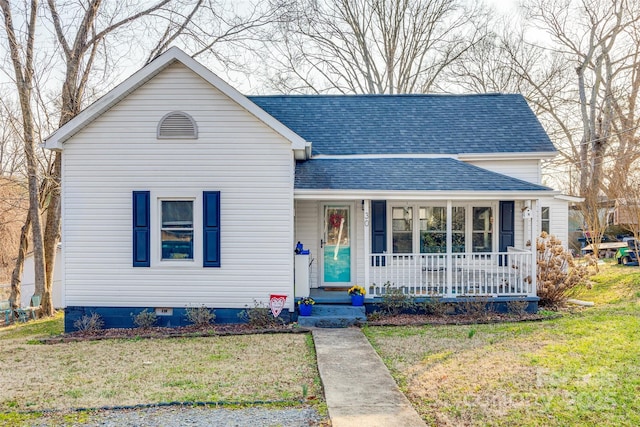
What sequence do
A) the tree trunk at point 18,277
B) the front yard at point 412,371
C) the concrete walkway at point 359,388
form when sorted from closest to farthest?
the concrete walkway at point 359,388 → the front yard at point 412,371 → the tree trunk at point 18,277

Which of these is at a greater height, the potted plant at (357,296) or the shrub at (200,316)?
the potted plant at (357,296)

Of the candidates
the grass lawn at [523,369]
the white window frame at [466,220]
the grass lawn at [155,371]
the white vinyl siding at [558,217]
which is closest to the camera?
the grass lawn at [523,369]

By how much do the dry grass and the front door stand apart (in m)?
3.04

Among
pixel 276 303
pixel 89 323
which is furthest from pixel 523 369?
pixel 89 323

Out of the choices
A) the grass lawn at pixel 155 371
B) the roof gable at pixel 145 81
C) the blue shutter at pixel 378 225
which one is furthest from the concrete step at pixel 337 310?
the roof gable at pixel 145 81

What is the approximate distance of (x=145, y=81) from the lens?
31.7 ft

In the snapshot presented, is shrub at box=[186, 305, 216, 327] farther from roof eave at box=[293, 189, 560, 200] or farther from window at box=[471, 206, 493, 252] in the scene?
window at box=[471, 206, 493, 252]

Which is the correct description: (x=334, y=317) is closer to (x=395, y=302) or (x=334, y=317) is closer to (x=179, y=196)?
(x=395, y=302)

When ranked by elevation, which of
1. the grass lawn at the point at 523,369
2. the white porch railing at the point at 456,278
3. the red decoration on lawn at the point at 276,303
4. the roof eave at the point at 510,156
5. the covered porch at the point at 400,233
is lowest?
the grass lawn at the point at 523,369

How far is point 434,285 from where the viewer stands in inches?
435

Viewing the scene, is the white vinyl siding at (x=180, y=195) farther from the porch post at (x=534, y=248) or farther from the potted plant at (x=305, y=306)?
the porch post at (x=534, y=248)

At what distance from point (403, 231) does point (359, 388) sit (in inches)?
255

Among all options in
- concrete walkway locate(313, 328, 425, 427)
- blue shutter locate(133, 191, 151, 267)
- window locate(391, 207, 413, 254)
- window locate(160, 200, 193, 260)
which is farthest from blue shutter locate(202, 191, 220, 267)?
window locate(391, 207, 413, 254)

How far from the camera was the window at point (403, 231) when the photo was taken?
11.9 m
